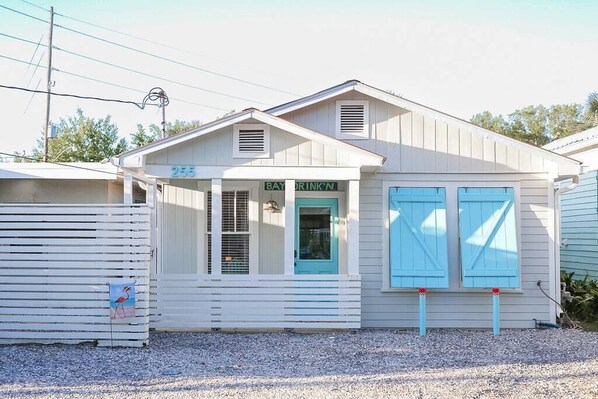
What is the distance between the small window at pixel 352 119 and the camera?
449 inches

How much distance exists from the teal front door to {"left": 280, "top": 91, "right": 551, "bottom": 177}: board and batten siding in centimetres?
131

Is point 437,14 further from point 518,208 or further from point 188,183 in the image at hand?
point 188,183

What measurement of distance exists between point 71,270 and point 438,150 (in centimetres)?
602

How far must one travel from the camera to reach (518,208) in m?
11.2

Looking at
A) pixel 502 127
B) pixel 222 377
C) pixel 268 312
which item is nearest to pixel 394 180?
pixel 268 312

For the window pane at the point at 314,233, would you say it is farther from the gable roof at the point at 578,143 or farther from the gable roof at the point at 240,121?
the gable roof at the point at 578,143

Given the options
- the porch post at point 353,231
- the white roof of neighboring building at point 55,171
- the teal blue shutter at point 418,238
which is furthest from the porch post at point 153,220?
the teal blue shutter at point 418,238

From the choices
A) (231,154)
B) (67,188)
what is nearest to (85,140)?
(67,188)

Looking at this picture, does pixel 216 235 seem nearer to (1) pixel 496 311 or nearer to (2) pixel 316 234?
(2) pixel 316 234

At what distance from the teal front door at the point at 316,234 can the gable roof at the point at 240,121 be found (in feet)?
5.86

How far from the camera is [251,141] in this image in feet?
34.3

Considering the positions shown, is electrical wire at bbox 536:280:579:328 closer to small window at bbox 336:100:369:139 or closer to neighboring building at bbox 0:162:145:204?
small window at bbox 336:100:369:139

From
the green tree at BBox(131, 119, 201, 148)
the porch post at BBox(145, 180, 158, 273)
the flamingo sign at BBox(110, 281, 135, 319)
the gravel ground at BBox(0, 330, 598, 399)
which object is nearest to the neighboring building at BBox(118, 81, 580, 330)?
the porch post at BBox(145, 180, 158, 273)

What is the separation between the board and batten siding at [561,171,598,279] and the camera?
47.0ft
